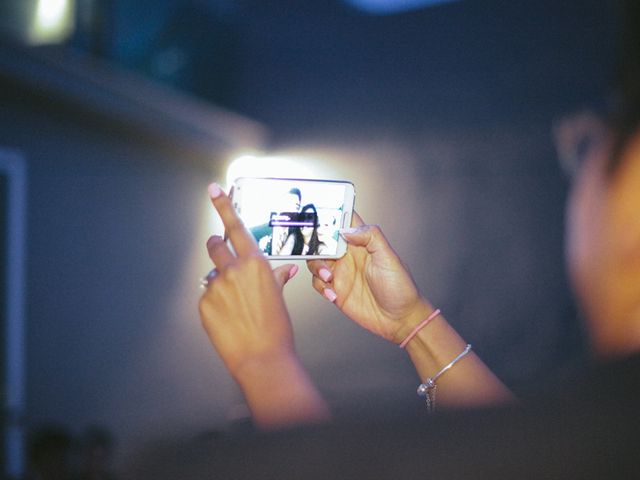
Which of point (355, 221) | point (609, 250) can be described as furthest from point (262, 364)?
point (355, 221)

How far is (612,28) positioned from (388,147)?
50.3 inches

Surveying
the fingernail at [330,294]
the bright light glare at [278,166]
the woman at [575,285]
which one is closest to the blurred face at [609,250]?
the woman at [575,285]

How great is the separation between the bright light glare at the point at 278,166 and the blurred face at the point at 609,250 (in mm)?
3497

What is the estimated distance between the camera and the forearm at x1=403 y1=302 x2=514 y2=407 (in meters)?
0.81

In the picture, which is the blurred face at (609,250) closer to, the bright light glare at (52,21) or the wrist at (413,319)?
the wrist at (413,319)

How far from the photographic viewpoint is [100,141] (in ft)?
10.5

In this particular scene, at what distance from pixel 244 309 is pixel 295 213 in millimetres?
373

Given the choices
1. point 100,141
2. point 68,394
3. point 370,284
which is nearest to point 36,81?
point 100,141

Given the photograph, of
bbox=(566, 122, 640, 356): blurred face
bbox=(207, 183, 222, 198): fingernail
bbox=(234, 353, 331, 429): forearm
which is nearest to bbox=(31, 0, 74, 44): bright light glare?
bbox=(207, 183, 222, 198): fingernail

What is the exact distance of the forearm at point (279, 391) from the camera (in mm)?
510

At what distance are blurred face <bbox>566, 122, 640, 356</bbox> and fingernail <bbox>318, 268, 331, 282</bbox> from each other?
45cm

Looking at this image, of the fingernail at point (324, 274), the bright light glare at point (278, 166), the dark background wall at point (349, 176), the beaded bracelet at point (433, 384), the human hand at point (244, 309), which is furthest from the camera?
the bright light glare at point (278, 166)

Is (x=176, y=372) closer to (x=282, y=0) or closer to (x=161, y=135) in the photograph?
(x=161, y=135)

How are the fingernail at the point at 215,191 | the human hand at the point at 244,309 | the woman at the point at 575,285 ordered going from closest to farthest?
the woman at the point at 575,285, the human hand at the point at 244,309, the fingernail at the point at 215,191
